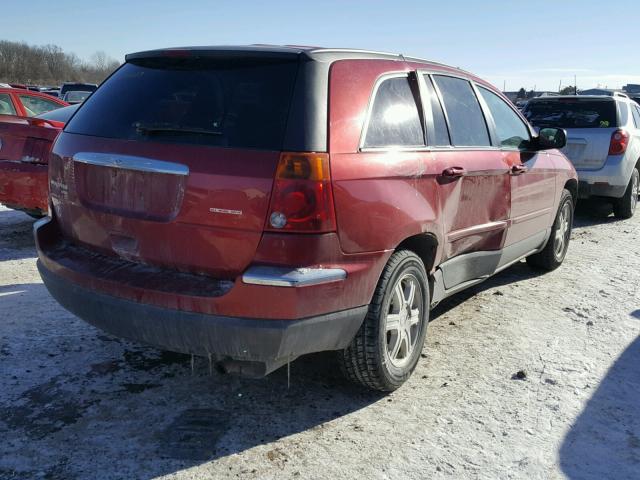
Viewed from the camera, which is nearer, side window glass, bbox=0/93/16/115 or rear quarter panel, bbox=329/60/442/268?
rear quarter panel, bbox=329/60/442/268

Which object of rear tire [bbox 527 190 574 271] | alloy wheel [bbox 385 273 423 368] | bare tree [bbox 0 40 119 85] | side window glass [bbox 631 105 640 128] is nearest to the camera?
alloy wheel [bbox 385 273 423 368]

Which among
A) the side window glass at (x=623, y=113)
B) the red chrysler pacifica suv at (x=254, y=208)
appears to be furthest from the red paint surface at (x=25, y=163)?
the side window glass at (x=623, y=113)

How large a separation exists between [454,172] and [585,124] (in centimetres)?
606

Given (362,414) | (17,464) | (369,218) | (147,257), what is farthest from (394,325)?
(17,464)

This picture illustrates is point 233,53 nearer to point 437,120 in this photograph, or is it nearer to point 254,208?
point 254,208

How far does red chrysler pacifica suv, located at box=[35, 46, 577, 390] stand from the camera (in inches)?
105

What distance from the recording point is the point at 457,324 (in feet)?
14.9

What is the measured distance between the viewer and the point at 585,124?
8.84m

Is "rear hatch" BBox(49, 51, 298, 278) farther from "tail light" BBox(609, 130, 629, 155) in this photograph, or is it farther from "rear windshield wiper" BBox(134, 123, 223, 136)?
"tail light" BBox(609, 130, 629, 155)

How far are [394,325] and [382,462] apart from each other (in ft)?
2.62

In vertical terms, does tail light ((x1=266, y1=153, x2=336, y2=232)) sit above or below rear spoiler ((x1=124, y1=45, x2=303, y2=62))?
below

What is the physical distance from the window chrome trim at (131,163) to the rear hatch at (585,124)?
7293 millimetres

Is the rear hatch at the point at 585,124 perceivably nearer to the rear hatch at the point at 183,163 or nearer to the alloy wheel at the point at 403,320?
the alloy wheel at the point at 403,320

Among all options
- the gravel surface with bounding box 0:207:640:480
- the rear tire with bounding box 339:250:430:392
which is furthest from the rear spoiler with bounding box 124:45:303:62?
the gravel surface with bounding box 0:207:640:480
